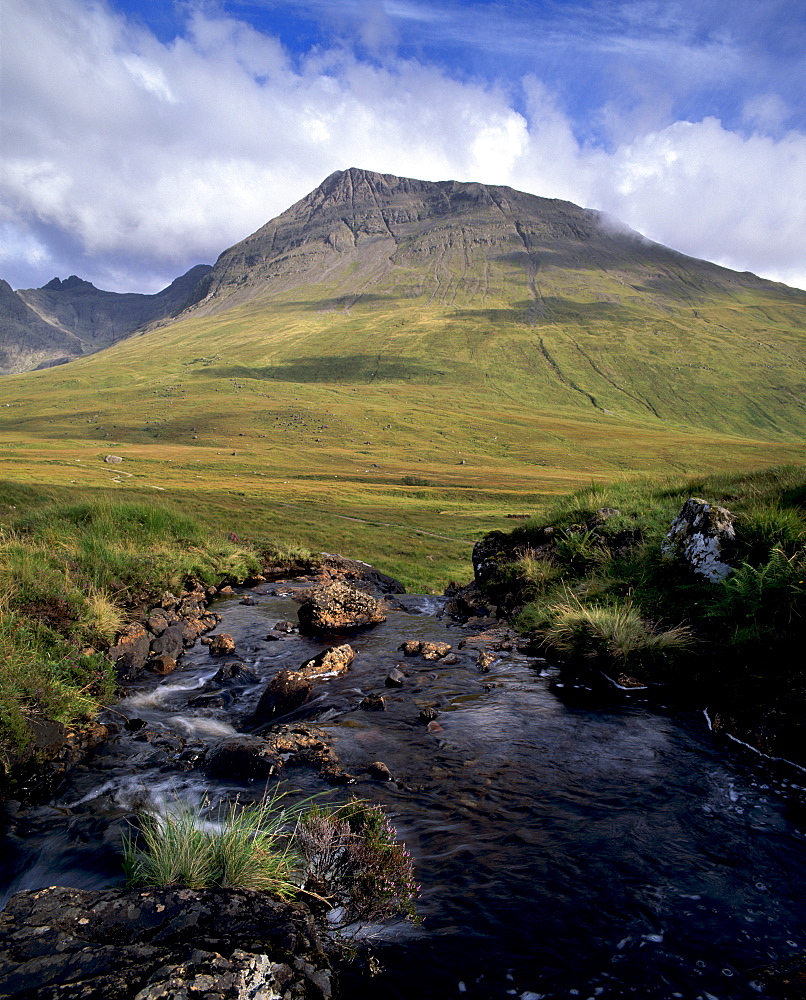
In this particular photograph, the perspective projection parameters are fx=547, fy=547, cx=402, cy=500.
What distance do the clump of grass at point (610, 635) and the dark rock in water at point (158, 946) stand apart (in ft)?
26.5

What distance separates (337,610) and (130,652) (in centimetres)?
616

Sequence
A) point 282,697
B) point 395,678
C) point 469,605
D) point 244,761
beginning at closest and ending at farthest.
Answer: point 244,761, point 282,697, point 395,678, point 469,605

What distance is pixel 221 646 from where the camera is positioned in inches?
571

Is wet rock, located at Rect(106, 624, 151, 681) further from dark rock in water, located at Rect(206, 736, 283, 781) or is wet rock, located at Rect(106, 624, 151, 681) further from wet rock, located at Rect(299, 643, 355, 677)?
dark rock in water, located at Rect(206, 736, 283, 781)

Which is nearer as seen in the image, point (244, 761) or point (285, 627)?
point (244, 761)

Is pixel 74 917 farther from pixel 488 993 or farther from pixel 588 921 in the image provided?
pixel 588 921

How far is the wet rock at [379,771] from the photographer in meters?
7.85

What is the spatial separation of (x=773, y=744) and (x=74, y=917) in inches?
343

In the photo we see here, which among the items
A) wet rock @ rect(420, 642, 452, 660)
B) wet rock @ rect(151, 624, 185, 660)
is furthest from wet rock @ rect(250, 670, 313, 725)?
wet rock @ rect(151, 624, 185, 660)

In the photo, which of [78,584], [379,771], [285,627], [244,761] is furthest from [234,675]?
[379,771]

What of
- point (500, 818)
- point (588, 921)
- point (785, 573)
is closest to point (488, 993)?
point (588, 921)

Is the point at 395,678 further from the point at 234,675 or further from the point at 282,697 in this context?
the point at 234,675

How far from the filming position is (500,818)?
686 centimetres

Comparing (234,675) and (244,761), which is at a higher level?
(244,761)
